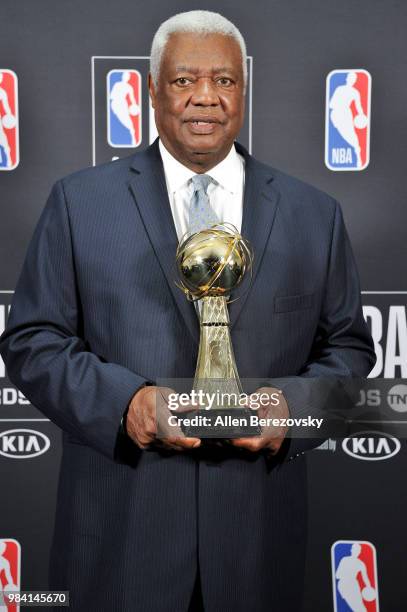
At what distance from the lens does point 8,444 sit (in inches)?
90.4

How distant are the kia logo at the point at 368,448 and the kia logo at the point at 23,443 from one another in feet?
2.74

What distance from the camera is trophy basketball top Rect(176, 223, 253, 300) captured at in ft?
4.24

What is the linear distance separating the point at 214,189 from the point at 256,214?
10 cm

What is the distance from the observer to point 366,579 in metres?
2.35

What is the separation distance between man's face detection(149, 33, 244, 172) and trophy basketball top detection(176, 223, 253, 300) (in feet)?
0.93

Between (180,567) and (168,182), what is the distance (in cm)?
71

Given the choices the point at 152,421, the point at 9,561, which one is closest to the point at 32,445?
the point at 9,561

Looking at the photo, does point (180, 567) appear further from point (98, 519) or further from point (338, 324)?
point (338, 324)

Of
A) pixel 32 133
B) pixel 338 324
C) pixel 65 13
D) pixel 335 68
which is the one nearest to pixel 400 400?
pixel 338 324

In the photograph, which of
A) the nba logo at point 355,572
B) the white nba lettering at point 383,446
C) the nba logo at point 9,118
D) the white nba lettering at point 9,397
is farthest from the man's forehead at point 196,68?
the nba logo at point 355,572

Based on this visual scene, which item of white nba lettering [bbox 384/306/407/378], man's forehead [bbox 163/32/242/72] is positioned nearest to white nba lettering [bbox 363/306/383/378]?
white nba lettering [bbox 384/306/407/378]

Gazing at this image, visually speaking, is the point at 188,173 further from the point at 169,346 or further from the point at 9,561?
the point at 9,561

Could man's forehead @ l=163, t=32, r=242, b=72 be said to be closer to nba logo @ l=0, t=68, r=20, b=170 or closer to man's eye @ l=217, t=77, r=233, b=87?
man's eye @ l=217, t=77, r=233, b=87

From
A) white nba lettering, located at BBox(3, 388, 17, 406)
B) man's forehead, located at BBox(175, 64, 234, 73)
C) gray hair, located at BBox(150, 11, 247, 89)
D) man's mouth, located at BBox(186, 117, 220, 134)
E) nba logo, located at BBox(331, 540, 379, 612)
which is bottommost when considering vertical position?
nba logo, located at BBox(331, 540, 379, 612)
